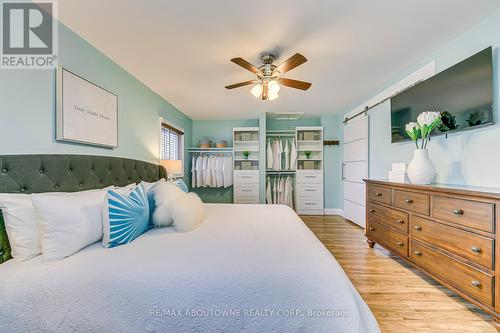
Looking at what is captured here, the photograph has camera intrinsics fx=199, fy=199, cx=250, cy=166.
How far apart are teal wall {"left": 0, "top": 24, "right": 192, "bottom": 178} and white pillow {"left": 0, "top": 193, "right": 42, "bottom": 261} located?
0.42 m

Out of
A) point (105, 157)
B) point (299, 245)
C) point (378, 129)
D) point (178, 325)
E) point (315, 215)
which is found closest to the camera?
point (178, 325)

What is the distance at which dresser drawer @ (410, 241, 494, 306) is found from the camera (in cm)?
125

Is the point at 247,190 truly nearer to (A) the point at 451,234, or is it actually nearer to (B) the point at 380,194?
(B) the point at 380,194

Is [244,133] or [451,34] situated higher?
[451,34]

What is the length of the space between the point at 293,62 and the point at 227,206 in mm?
1611

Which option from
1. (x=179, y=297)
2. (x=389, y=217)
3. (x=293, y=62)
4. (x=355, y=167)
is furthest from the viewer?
(x=355, y=167)

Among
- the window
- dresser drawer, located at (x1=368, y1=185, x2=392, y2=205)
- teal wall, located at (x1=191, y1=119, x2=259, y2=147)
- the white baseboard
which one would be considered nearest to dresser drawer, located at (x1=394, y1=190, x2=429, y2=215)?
dresser drawer, located at (x1=368, y1=185, x2=392, y2=205)

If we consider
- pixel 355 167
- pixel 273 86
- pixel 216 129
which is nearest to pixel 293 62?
pixel 273 86

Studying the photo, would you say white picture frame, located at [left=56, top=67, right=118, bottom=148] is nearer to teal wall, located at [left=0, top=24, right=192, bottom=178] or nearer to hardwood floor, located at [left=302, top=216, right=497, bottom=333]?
teal wall, located at [left=0, top=24, right=192, bottom=178]

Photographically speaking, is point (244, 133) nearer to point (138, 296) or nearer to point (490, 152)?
point (490, 152)

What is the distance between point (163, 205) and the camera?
1.46 m

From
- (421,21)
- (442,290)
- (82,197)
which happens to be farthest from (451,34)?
(82,197)

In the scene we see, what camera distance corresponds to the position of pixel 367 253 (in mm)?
2398

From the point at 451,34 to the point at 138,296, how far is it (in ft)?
9.58
